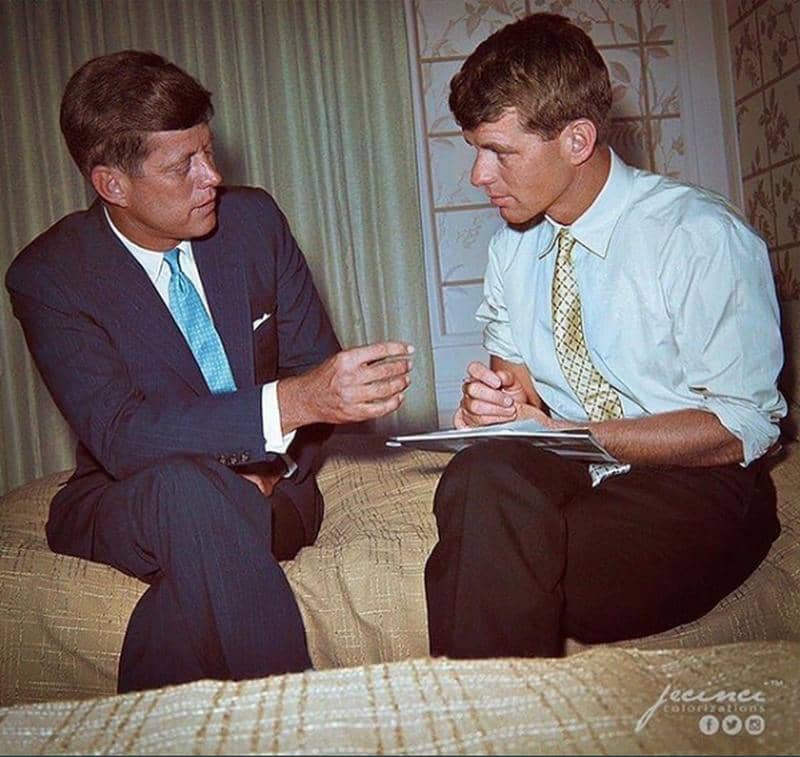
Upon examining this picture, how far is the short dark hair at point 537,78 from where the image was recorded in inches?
80.5

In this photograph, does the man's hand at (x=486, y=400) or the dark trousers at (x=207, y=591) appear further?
the man's hand at (x=486, y=400)

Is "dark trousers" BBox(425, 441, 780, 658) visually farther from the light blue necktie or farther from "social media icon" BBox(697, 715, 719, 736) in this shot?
"social media icon" BBox(697, 715, 719, 736)

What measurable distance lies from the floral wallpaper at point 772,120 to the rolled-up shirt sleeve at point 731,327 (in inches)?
54.1

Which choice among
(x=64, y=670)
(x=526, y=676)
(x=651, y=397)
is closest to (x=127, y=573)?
(x=64, y=670)

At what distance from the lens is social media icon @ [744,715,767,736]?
2.48 ft

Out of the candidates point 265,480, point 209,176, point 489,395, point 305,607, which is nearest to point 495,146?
point 489,395

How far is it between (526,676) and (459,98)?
1477 millimetres

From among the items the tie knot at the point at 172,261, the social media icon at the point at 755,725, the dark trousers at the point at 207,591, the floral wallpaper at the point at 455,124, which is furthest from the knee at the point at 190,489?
the floral wallpaper at the point at 455,124

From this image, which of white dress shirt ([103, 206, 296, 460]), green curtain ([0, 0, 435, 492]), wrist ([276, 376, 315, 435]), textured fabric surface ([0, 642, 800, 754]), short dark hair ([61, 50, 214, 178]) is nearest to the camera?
textured fabric surface ([0, 642, 800, 754])

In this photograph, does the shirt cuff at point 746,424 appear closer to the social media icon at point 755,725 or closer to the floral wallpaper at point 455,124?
the social media icon at point 755,725

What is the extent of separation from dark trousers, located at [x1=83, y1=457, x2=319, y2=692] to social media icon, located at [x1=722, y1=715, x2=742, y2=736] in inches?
44.4

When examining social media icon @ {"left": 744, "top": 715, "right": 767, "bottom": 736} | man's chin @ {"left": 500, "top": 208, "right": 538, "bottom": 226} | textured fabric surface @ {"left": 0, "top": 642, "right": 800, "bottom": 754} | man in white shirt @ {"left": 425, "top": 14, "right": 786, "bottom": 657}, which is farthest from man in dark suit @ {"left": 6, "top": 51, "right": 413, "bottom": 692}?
social media icon @ {"left": 744, "top": 715, "right": 767, "bottom": 736}

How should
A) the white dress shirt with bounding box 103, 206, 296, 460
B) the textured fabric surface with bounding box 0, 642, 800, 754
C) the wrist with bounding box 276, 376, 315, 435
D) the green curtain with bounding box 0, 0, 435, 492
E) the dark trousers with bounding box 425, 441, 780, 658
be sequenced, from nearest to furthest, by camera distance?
the textured fabric surface with bounding box 0, 642, 800, 754 → the dark trousers with bounding box 425, 441, 780, 658 → the wrist with bounding box 276, 376, 315, 435 → the white dress shirt with bounding box 103, 206, 296, 460 → the green curtain with bounding box 0, 0, 435, 492

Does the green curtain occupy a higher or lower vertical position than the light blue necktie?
higher
